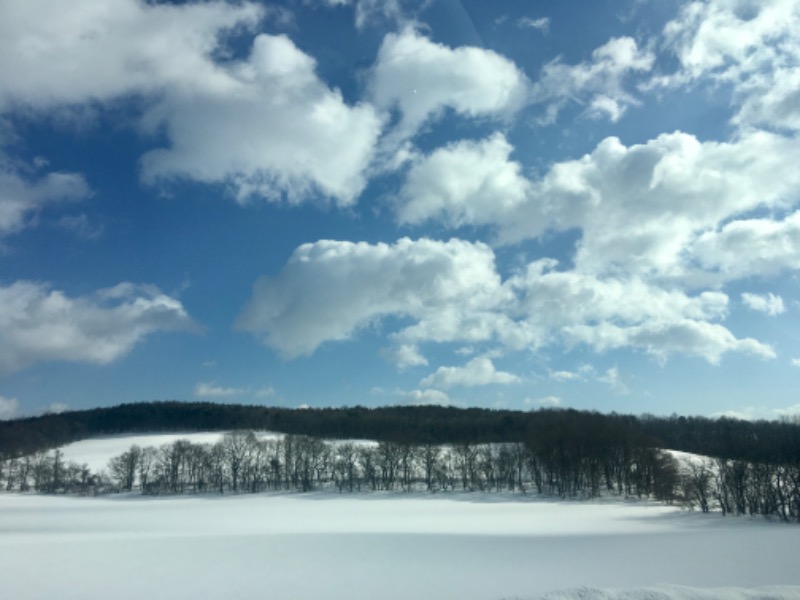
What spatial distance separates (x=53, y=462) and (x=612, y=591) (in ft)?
413

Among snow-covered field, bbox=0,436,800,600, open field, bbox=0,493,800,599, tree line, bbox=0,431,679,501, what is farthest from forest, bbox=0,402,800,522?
open field, bbox=0,493,800,599

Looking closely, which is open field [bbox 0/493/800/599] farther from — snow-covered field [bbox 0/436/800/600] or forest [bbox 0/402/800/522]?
forest [bbox 0/402/800/522]

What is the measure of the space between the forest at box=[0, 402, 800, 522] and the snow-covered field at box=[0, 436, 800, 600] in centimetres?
832

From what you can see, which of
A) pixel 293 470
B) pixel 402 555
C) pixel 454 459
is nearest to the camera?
pixel 402 555

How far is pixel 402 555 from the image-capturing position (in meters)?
31.7

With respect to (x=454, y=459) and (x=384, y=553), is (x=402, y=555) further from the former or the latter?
(x=454, y=459)

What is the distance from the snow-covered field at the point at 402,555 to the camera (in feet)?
74.6

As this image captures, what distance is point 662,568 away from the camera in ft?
85.6

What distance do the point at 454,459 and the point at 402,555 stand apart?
252 ft

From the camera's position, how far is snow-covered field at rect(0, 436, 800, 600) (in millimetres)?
22750

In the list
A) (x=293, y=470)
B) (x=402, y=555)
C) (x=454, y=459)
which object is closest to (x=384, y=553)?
(x=402, y=555)

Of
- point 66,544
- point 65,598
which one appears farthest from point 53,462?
point 65,598

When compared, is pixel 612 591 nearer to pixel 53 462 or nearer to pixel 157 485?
pixel 157 485

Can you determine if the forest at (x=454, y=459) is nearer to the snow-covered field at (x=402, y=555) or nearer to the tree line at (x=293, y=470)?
the tree line at (x=293, y=470)
